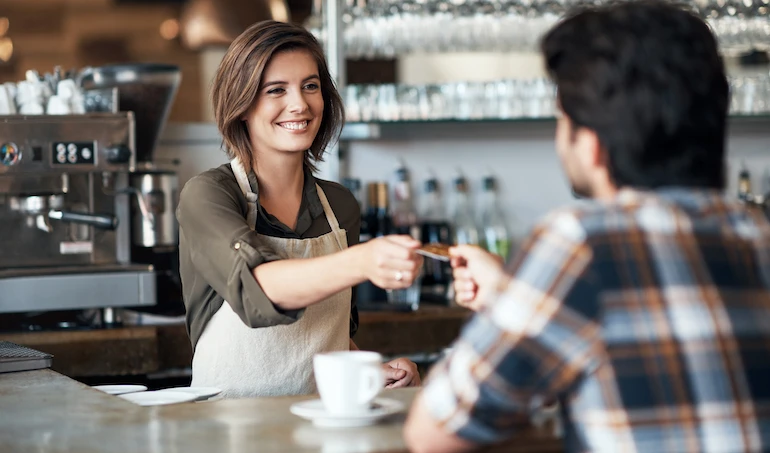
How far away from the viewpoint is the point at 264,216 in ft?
7.40

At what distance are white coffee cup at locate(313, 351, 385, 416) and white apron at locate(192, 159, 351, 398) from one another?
0.65 meters

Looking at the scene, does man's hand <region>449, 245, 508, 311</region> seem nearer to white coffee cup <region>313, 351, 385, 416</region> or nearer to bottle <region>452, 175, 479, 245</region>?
white coffee cup <region>313, 351, 385, 416</region>

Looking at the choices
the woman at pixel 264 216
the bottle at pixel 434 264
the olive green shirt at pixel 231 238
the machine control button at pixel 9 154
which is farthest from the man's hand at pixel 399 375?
the bottle at pixel 434 264

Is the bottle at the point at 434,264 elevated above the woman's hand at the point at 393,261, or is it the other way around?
the woman's hand at the point at 393,261

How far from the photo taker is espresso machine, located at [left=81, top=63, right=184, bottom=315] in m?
3.57

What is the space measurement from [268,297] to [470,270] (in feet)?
1.22

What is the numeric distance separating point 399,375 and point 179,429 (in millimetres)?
659

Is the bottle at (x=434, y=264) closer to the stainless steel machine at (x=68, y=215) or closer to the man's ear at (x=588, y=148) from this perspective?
the stainless steel machine at (x=68, y=215)

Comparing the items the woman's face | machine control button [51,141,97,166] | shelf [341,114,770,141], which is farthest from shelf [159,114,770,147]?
the woman's face

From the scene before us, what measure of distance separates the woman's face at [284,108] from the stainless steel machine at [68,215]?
1163 millimetres

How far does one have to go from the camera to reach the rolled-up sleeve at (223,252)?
1878mm

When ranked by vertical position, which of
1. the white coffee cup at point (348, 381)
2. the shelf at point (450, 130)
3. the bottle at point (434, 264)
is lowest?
the bottle at point (434, 264)

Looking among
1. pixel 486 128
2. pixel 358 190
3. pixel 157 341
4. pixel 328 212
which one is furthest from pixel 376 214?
pixel 328 212

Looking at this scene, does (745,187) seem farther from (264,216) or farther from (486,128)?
(264,216)
